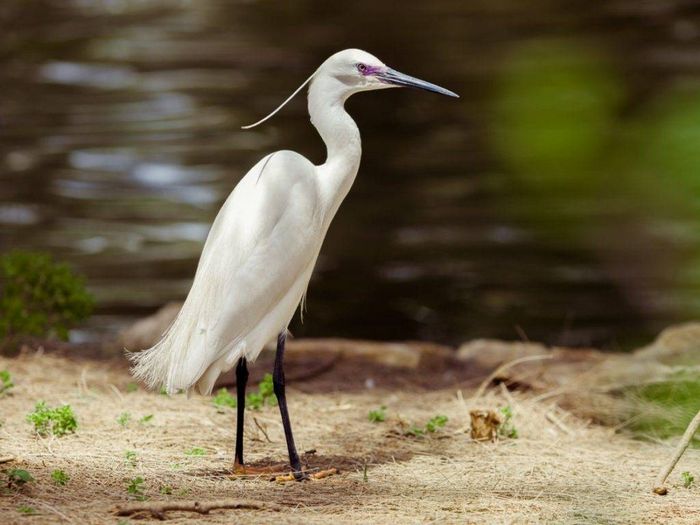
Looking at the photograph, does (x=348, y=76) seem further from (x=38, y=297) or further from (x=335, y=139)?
(x=38, y=297)

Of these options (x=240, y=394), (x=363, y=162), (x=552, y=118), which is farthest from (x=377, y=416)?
(x=363, y=162)

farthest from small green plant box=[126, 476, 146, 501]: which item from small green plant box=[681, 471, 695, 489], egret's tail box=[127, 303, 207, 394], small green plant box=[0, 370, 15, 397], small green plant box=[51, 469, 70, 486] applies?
small green plant box=[681, 471, 695, 489]

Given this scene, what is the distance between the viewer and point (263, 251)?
3.81m

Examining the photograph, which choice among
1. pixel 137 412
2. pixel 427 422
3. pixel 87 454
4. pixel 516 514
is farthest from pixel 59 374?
pixel 516 514

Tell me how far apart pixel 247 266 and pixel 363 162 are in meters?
6.89

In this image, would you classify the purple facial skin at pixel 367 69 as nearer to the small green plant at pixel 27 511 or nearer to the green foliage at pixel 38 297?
A: the small green plant at pixel 27 511

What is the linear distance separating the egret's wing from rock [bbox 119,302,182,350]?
2.31m

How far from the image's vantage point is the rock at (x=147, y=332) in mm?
6195

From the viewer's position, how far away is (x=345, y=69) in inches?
157

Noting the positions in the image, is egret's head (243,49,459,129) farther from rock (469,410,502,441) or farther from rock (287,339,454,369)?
rock (287,339,454,369)

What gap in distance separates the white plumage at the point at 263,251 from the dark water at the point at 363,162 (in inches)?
59.3

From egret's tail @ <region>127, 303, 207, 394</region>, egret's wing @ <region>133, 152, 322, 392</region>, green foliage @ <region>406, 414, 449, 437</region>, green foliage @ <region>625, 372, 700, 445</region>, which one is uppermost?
egret's wing @ <region>133, 152, 322, 392</region>

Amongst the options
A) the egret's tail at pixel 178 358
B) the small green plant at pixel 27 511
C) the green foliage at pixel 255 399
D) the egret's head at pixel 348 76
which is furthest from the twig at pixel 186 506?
the green foliage at pixel 255 399

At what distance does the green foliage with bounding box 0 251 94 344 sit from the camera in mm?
5688
